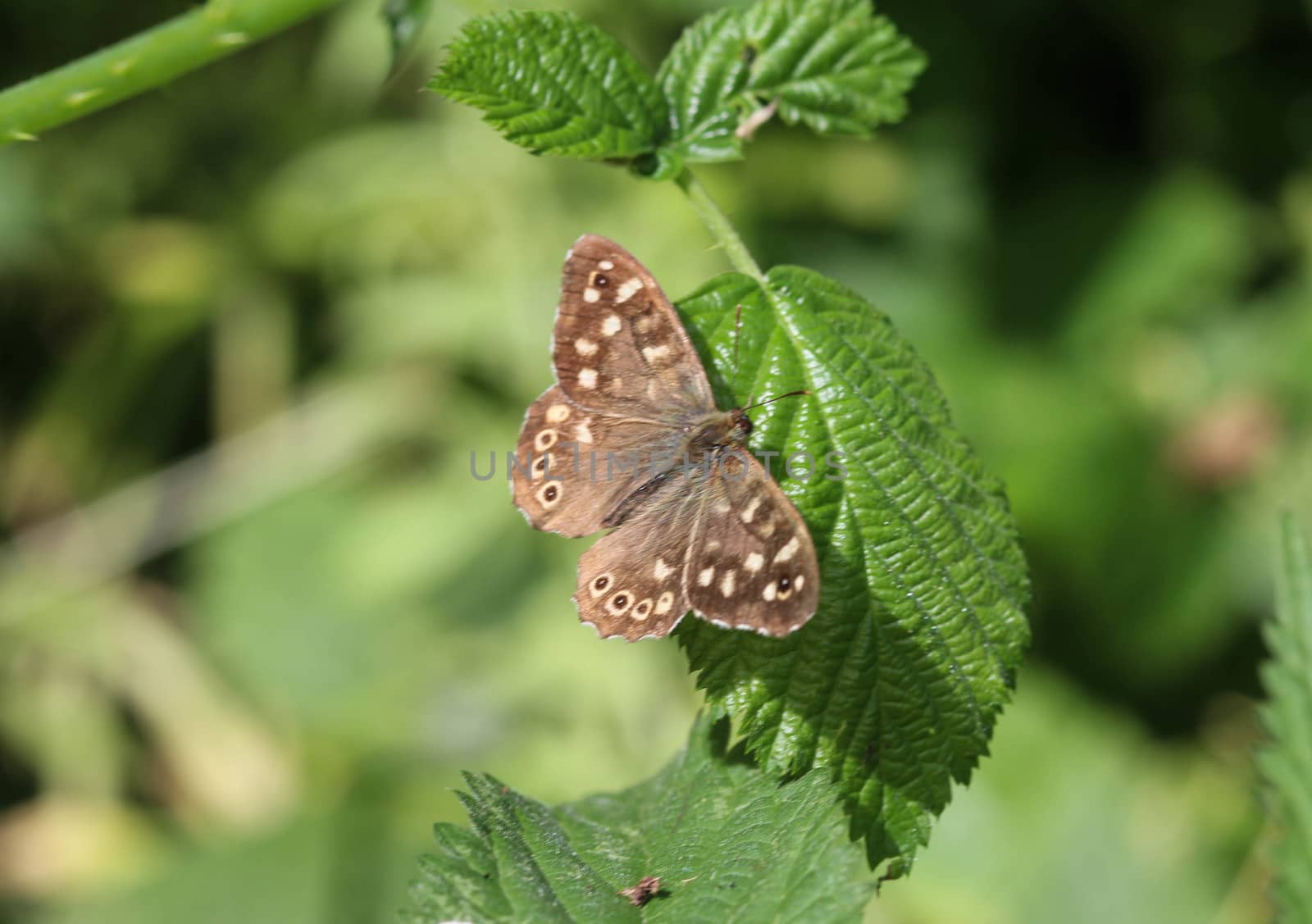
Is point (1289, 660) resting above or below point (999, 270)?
above

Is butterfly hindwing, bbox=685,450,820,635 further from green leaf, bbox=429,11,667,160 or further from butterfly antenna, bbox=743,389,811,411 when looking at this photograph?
green leaf, bbox=429,11,667,160

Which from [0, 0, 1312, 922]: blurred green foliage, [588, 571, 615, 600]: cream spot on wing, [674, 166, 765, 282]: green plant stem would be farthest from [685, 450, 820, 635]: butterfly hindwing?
[0, 0, 1312, 922]: blurred green foliage

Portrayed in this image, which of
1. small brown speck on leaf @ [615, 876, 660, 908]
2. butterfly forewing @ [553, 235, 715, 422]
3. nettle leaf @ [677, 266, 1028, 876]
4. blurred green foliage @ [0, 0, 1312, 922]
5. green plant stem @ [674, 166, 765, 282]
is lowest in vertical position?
blurred green foliage @ [0, 0, 1312, 922]

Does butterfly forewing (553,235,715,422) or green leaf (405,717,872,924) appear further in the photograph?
butterfly forewing (553,235,715,422)

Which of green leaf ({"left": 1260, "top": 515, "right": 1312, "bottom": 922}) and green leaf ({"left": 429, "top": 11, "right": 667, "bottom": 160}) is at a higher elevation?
green leaf ({"left": 429, "top": 11, "right": 667, "bottom": 160})

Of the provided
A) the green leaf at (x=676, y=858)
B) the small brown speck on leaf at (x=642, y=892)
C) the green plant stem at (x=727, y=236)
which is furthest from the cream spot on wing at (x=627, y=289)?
the small brown speck on leaf at (x=642, y=892)

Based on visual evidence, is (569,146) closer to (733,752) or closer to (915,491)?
(915,491)

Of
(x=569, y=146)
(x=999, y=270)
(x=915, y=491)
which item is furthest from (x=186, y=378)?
(x=915, y=491)
